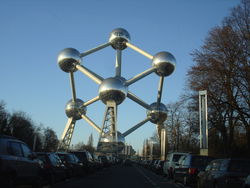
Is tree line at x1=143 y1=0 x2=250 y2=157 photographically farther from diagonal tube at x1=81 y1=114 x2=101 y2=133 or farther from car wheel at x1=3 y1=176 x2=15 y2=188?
diagonal tube at x1=81 y1=114 x2=101 y2=133

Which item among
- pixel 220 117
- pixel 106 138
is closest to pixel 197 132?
pixel 220 117

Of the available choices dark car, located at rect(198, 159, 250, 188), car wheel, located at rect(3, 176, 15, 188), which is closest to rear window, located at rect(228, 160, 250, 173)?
dark car, located at rect(198, 159, 250, 188)

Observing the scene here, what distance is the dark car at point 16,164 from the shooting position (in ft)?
28.9

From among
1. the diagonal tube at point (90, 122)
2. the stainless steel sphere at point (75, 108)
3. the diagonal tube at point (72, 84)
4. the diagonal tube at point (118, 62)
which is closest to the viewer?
the diagonal tube at point (72, 84)

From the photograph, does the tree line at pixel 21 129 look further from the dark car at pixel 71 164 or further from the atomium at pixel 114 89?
the dark car at pixel 71 164

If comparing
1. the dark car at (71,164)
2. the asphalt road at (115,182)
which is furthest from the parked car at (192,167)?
the dark car at (71,164)

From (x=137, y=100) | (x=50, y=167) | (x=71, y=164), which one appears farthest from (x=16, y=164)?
(x=137, y=100)

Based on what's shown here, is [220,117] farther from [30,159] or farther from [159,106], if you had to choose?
[159,106]

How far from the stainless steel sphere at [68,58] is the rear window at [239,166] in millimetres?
51101

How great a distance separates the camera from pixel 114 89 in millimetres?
55562

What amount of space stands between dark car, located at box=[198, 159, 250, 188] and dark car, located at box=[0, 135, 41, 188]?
5.57 meters

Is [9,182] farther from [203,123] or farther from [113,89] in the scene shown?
[113,89]

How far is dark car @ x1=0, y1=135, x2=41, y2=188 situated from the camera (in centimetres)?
880

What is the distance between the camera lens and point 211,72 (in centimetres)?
2484
